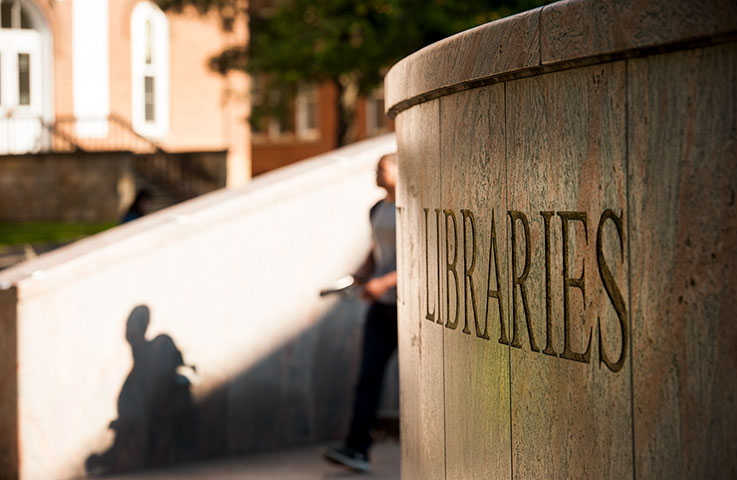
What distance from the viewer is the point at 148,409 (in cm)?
635

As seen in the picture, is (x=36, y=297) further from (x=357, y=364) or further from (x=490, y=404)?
(x=490, y=404)

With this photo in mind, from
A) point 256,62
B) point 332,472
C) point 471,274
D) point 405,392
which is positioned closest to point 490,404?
point 471,274

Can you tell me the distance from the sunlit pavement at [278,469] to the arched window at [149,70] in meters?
22.7

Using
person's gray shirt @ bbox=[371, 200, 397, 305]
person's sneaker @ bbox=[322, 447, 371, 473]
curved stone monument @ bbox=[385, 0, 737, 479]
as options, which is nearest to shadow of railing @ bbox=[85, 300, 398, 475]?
person's sneaker @ bbox=[322, 447, 371, 473]

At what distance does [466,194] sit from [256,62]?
63.1 feet

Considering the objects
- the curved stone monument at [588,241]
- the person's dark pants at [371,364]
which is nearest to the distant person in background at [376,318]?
the person's dark pants at [371,364]

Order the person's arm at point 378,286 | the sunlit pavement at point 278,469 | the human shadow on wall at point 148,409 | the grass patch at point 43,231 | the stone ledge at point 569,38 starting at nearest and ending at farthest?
1. the stone ledge at point 569,38
2. the person's arm at point 378,286
3. the sunlit pavement at point 278,469
4. the human shadow on wall at point 148,409
5. the grass patch at point 43,231

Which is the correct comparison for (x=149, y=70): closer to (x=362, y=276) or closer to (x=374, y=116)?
(x=374, y=116)

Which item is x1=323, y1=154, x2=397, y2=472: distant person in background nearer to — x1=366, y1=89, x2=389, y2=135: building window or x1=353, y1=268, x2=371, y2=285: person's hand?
x1=353, y1=268, x2=371, y2=285: person's hand

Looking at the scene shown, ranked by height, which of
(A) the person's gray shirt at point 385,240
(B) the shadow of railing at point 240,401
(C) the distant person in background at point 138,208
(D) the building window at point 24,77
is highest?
(D) the building window at point 24,77

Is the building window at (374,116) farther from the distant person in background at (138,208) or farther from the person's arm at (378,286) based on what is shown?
the person's arm at (378,286)

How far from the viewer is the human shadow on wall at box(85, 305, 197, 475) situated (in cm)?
625

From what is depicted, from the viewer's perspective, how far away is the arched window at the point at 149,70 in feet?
92.4

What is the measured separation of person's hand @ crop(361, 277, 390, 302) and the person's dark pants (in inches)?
5.6
